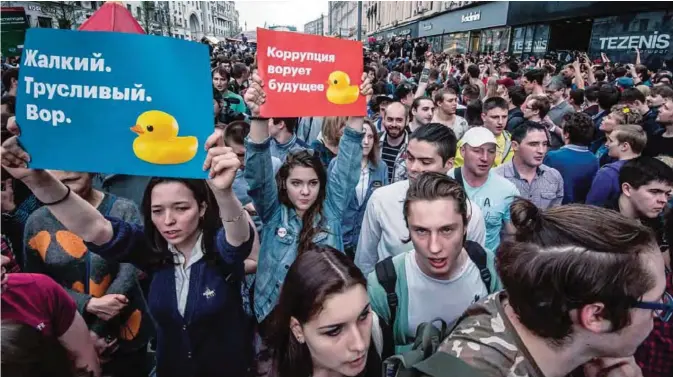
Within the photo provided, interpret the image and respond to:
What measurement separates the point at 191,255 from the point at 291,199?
2.60 ft

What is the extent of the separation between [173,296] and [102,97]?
92 cm

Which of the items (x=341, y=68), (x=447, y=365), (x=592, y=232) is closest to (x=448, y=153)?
(x=341, y=68)

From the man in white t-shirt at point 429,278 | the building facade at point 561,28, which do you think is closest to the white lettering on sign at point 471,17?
the building facade at point 561,28

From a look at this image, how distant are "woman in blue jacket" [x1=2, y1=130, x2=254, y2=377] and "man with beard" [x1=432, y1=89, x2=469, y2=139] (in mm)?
3809

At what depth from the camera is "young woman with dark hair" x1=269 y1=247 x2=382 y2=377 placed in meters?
1.51

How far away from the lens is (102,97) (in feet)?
5.13

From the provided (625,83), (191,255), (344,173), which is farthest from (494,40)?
(191,255)

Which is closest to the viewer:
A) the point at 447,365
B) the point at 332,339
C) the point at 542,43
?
the point at 447,365

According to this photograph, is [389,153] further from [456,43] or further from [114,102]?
[456,43]

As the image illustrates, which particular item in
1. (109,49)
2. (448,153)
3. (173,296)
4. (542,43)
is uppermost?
(542,43)

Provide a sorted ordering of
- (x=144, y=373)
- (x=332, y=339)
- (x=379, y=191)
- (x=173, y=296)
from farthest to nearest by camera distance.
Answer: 1. (x=379, y=191)
2. (x=144, y=373)
3. (x=173, y=296)
4. (x=332, y=339)

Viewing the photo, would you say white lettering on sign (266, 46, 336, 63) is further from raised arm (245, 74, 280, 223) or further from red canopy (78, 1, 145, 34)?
red canopy (78, 1, 145, 34)

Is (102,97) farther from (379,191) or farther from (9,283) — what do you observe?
(379,191)

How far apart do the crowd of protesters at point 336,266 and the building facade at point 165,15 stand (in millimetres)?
35562
